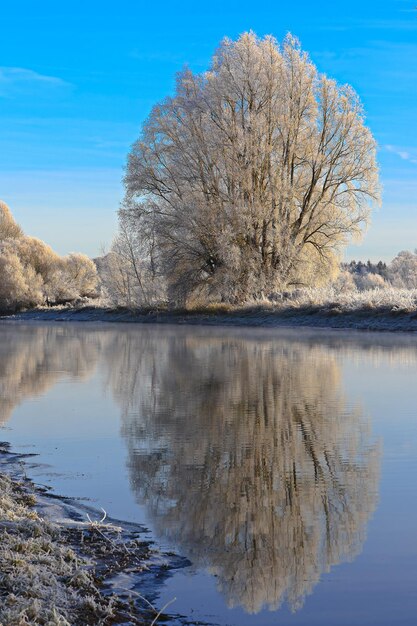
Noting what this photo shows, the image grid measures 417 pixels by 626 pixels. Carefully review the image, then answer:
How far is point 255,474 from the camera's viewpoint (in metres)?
6.05

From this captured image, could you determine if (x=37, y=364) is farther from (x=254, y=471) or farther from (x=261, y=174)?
(x=261, y=174)

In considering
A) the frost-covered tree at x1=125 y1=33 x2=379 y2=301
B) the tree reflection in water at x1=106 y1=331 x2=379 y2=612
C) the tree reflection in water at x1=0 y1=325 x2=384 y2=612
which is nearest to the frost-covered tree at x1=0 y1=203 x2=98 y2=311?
the frost-covered tree at x1=125 y1=33 x2=379 y2=301

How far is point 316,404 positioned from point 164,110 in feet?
92.6

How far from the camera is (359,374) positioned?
42.1 ft

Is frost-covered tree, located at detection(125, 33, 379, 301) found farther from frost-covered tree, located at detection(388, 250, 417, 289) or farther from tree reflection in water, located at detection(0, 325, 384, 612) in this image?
frost-covered tree, located at detection(388, 250, 417, 289)

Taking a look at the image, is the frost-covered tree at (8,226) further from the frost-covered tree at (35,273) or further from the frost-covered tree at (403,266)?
the frost-covered tree at (403,266)

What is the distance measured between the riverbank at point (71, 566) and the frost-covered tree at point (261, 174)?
27531mm

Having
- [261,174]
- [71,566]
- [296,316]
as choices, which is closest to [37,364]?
[71,566]

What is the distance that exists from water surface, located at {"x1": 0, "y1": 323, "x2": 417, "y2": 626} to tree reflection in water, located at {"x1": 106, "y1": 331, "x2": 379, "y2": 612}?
16 mm

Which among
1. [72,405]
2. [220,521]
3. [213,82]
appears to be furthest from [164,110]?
[220,521]

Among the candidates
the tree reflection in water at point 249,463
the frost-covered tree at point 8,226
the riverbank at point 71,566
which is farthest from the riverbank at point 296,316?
the frost-covered tree at point 8,226

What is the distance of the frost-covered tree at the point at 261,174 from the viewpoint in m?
32.8

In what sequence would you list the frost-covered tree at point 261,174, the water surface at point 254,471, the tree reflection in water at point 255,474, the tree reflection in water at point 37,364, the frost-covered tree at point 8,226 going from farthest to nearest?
1. the frost-covered tree at point 8,226
2. the frost-covered tree at point 261,174
3. the tree reflection in water at point 37,364
4. the tree reflection in water at point 255,474
5. the water surface at point 254,471

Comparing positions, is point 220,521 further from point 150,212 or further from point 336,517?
point 150,212
